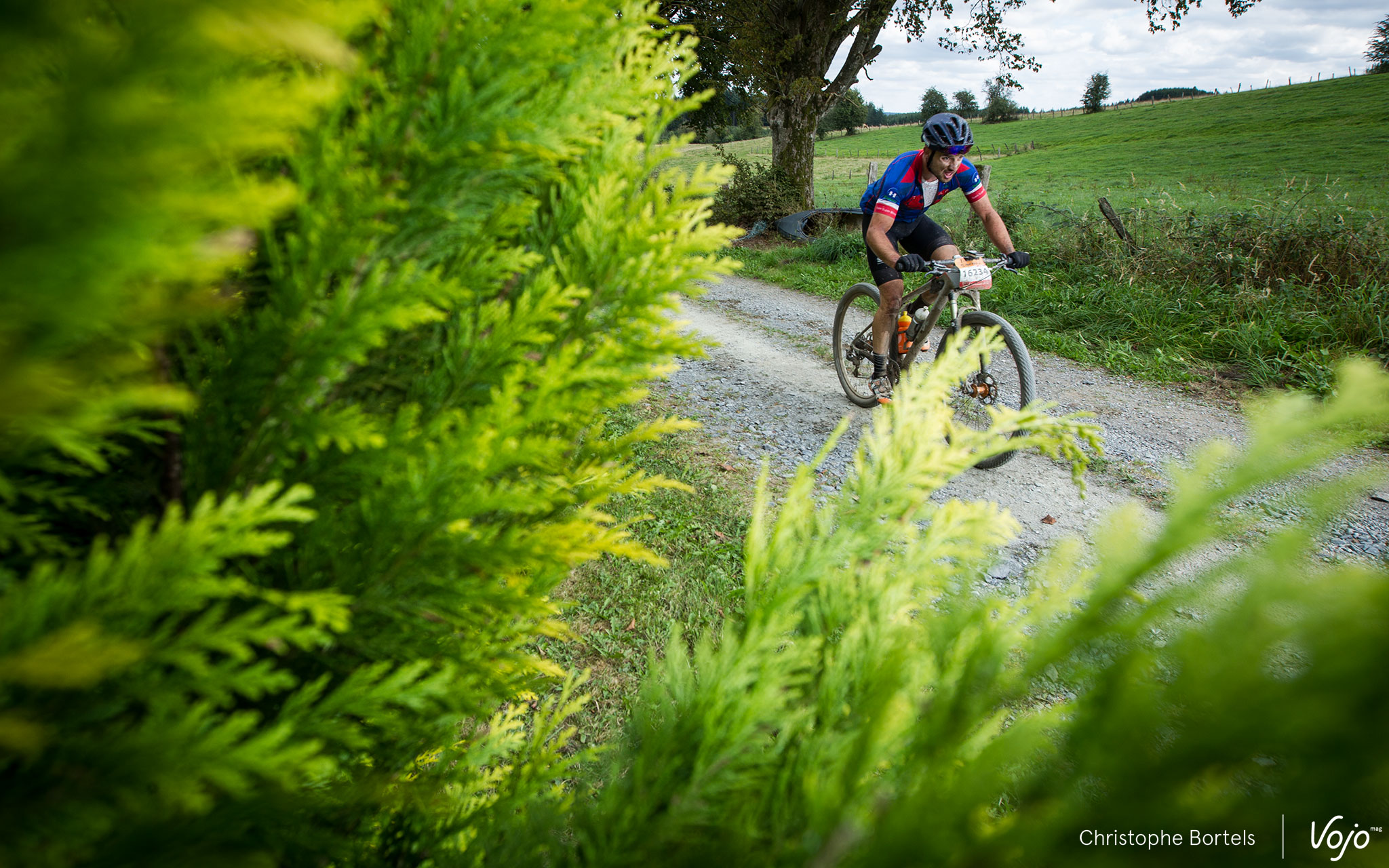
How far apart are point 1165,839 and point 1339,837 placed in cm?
17

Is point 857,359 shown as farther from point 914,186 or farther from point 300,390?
point 300,390

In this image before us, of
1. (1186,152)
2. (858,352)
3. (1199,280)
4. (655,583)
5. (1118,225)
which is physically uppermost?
(1186,152)

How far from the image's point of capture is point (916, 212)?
518 centimetres

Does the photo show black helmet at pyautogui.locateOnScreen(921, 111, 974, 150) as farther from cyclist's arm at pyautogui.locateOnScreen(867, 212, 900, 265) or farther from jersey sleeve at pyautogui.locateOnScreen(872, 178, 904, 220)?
cyclist's arm at pyautogui.locateOnScreen(867, 212, 900, 265)

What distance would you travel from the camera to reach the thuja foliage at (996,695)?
1.61 ft

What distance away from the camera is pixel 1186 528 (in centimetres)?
64

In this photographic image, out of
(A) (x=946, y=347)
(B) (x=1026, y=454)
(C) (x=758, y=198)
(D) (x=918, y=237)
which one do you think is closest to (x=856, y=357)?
(D) (x=918, y=237)

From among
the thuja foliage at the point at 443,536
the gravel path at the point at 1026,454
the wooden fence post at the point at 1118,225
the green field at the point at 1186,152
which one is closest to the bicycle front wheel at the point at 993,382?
the gravel path at the point at 1026,454

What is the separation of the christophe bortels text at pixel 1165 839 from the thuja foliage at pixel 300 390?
71 centimetres

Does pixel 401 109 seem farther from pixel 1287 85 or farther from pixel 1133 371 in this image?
pixel 1287 85

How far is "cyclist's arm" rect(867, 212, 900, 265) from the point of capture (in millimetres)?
4746

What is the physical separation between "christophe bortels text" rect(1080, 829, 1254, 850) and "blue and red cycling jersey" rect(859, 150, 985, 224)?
4950mm

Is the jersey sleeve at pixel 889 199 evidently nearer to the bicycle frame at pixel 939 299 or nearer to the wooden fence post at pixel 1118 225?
the bicycle frame at pixel 939 299

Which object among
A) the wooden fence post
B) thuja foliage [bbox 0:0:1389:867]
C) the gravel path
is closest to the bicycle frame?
the gravel path
